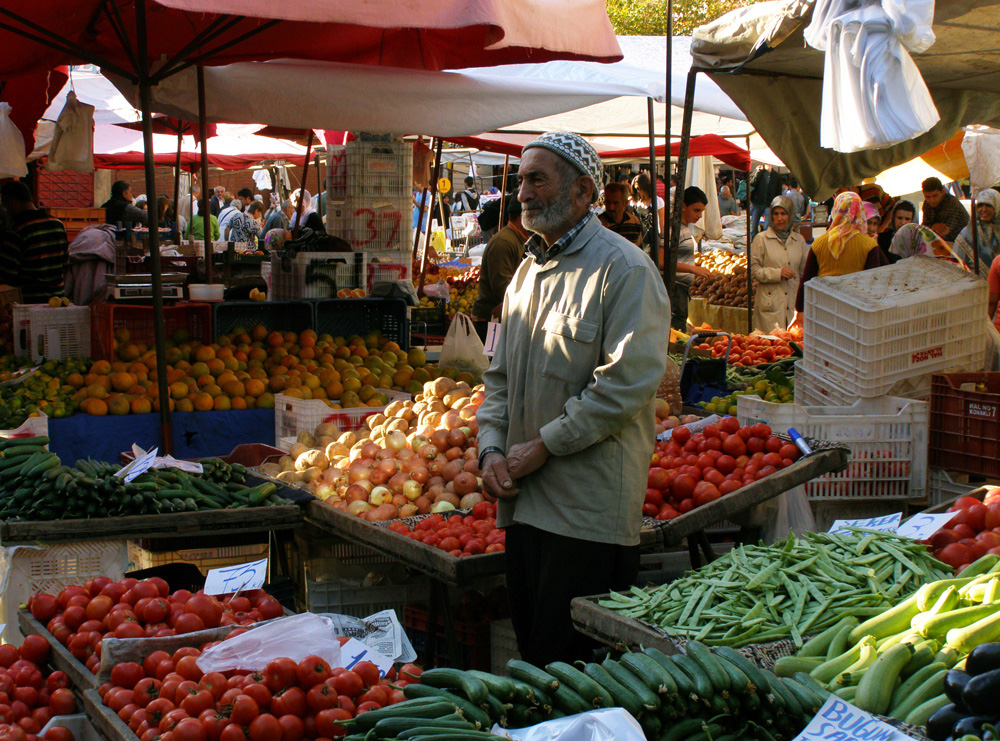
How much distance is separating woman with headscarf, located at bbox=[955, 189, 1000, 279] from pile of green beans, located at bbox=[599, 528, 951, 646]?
7.75m

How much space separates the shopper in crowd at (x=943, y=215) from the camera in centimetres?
1149

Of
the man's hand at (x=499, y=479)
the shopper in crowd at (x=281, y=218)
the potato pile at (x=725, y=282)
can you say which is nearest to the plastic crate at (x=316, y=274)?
the man's hand at (x=499, y=479)

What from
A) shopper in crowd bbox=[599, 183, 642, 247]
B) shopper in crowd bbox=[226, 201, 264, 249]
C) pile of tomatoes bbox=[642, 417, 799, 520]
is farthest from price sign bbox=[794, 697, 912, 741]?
shopper in crowd bbox=[226, 201, 264, 249]

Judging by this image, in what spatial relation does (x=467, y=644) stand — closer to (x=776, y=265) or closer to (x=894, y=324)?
(x=894, y=324)

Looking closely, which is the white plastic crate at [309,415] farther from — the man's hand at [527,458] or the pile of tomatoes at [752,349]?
the pile of tomatoes at [752,349]

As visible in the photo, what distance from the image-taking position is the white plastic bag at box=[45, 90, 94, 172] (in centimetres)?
845

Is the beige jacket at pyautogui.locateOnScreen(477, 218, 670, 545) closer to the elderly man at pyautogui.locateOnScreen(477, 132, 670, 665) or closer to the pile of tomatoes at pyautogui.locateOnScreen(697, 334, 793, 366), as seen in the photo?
the elderly man at pyautogui.locateOnScreen(477, 132, 670, 665)

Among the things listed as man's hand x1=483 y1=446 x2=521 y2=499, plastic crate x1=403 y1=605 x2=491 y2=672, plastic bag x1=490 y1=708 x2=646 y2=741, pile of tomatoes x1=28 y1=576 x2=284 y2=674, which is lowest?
plastic crate x1=403 y1=605 x2=491 y2=672

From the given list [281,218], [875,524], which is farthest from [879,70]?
[281,218]

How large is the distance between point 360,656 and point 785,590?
1.33 metres

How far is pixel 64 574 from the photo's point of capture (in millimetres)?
4266

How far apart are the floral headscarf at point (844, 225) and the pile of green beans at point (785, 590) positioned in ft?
18.3

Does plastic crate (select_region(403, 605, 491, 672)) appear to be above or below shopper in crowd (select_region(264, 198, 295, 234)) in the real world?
below

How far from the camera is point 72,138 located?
8492 millimetres
